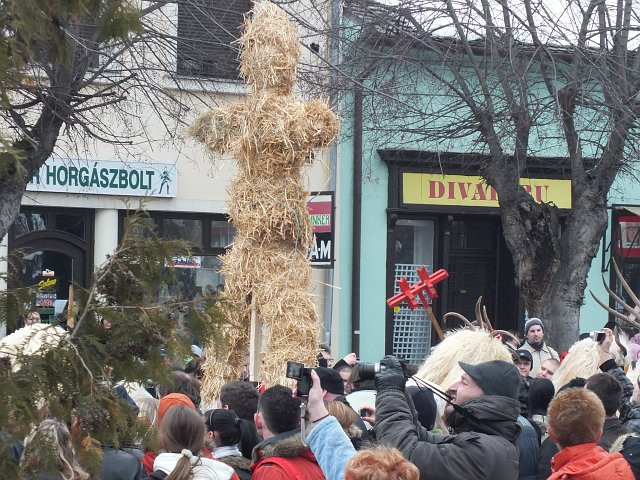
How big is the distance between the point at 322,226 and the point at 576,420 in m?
6.91

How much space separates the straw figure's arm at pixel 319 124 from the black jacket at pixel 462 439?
4064mm

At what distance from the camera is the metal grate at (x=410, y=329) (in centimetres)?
1727

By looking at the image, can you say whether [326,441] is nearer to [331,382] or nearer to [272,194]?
[331,382]

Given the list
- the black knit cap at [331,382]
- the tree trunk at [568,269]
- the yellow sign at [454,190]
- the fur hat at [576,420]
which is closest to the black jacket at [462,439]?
the fur hat at [576,420]

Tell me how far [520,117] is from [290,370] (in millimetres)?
8610

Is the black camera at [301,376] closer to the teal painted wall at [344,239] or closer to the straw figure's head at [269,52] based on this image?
the straw figure's head at [269,52]

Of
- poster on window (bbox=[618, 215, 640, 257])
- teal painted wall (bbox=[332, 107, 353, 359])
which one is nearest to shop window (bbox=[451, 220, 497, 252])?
teal painted wall (bbox=[332, 107, 353, 359])

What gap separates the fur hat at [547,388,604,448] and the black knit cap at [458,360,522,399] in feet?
0.87

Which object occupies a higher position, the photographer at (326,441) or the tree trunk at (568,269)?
the tree trunk at (568,269)

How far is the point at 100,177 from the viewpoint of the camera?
49.0 feet

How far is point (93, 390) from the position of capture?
9.41 ft

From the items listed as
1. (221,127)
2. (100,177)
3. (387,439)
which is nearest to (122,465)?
(387,439)

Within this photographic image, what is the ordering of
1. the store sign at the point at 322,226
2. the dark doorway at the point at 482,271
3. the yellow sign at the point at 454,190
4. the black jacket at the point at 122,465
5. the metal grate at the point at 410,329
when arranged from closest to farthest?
the black jacket at the point at 122,465, the store sign at the point at 322,226, the yellow sign at the point at 454,190, the metal grate at the point at 410,329, the dark doorway at the point at 482,271

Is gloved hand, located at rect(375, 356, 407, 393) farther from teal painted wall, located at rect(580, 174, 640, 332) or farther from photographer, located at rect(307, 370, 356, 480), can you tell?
teal painted wall, located at rect(580, 174, 640, 332)
